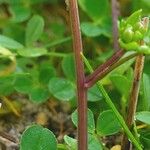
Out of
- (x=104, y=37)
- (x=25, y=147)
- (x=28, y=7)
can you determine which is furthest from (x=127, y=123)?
(x=28, y=7)

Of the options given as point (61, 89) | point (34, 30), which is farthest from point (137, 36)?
point (34, 30)

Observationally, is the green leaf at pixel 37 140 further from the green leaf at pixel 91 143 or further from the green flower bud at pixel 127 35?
the green flower bud at pixel 127 35

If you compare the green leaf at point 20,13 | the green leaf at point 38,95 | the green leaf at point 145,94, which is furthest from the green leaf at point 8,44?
the green leaf at point 145,94

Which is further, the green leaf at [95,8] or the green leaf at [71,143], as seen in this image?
the green leaf at [95,8]

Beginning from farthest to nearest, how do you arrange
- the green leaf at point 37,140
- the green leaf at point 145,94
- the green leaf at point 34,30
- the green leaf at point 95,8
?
the green leaf at point 95,8
the green leaf at point 34,30
the green leaf at point 145,94
the green leaf at point 37,140

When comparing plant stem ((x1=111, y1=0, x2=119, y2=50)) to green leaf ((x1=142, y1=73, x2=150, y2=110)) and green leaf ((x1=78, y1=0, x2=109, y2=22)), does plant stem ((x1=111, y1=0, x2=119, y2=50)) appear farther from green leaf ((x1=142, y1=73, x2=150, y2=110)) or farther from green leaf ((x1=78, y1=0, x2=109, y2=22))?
green leaf ((x1=142, y1=73, x2=150, y2=110))

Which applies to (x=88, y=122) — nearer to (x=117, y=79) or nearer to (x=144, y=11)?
(x=117, y=79)

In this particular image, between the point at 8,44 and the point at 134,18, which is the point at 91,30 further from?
the point at 134,18
